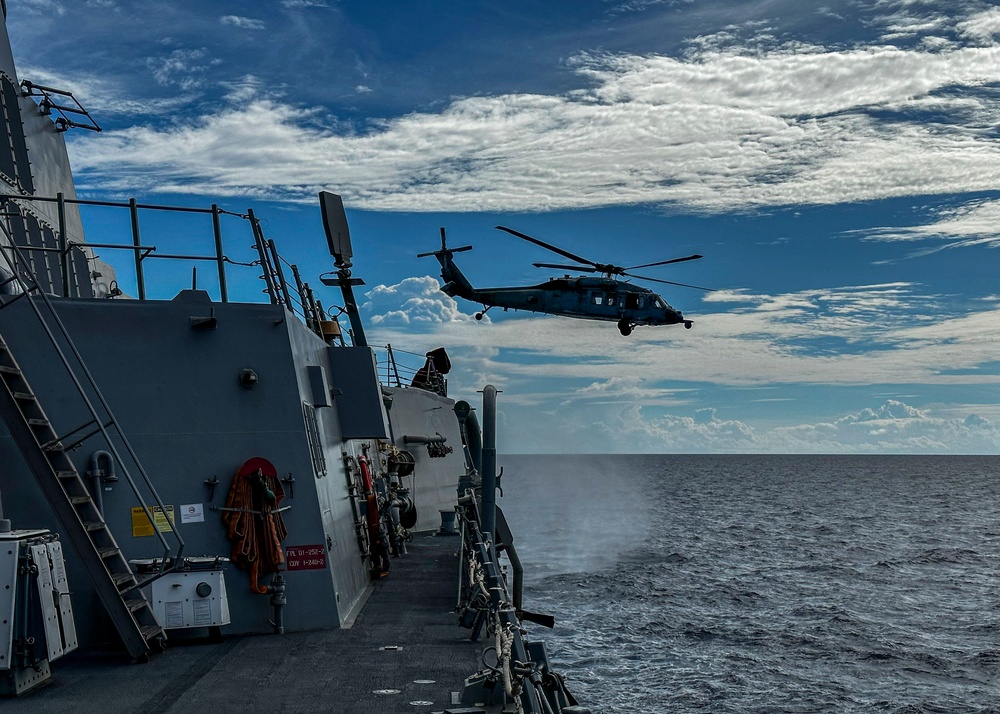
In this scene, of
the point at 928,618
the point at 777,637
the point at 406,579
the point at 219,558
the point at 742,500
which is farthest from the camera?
the point at 742,500

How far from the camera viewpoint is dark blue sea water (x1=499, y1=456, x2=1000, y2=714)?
2327 cm

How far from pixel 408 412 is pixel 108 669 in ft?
49.6

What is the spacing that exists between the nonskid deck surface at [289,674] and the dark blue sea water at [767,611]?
12217 millimetres

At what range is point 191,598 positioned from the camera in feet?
29.8

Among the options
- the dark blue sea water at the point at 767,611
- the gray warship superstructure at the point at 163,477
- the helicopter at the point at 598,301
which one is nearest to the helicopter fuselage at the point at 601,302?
the helicopter at the point at 598,301

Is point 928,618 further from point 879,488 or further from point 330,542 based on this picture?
point 879,488

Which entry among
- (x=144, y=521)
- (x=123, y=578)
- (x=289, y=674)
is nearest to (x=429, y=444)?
(x=144, y=521)

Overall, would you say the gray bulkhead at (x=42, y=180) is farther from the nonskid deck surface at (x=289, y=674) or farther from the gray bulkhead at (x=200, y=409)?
the nonskid deck surface at (x=289, y=674)

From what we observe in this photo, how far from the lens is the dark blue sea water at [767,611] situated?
2327cm

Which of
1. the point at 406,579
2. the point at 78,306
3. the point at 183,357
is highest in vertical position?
the point at 78,306

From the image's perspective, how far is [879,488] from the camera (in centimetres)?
12962

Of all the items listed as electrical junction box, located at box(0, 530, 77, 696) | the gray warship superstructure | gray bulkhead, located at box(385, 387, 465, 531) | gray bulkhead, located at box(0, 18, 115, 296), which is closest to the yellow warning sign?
the gray warship superstructure

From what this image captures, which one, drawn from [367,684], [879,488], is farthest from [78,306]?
[879,488]

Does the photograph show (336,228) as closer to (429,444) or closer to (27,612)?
(27,612)
